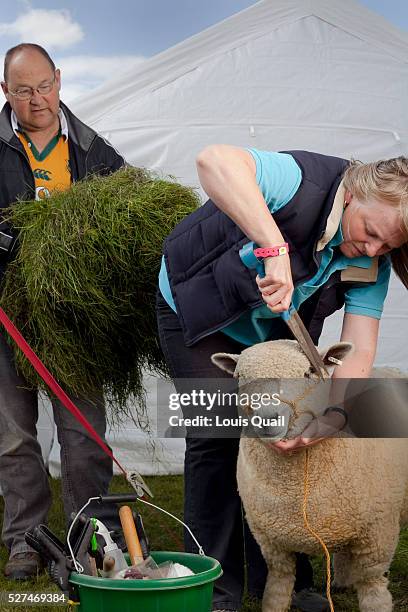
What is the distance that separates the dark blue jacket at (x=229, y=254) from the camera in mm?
2629

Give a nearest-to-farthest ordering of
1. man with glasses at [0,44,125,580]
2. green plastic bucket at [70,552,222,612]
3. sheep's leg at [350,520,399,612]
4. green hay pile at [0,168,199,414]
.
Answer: green plastic bucket at [70,552,222,612] → sheep's leg at [350,520,399,612] → green hay pile at [0,168,199,414] → man with glasses at [0,44,125,580]

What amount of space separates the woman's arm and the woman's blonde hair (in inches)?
13.4

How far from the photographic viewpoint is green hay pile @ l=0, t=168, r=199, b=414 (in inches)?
130

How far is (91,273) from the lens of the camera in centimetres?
331

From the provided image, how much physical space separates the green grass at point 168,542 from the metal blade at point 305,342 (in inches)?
39.6

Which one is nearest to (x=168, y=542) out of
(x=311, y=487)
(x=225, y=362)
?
(x=311, y=487)

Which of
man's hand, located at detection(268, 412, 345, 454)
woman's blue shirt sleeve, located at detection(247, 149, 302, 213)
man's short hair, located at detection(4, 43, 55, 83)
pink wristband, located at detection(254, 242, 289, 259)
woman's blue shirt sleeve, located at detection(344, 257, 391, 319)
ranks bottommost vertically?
man's hand, located at detection(268, 412, 345, 454)

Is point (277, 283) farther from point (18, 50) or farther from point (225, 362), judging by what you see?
point (18, 50)

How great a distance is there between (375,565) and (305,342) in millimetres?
868

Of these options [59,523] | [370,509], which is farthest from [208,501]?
[59,523]

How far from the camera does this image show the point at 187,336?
2844 millimetres

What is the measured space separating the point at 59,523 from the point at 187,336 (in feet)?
7.13

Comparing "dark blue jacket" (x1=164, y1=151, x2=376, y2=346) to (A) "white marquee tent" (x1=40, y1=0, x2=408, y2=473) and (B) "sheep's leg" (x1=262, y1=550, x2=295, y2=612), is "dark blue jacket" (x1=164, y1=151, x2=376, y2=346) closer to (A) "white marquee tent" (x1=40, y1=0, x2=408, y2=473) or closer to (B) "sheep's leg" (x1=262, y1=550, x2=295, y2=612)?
(B) "sheep's leg" (x1=262, y1=550, x2=295, y2=612)

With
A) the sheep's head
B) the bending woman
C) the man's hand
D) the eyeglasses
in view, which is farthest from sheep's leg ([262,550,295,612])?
the eyeglasses
